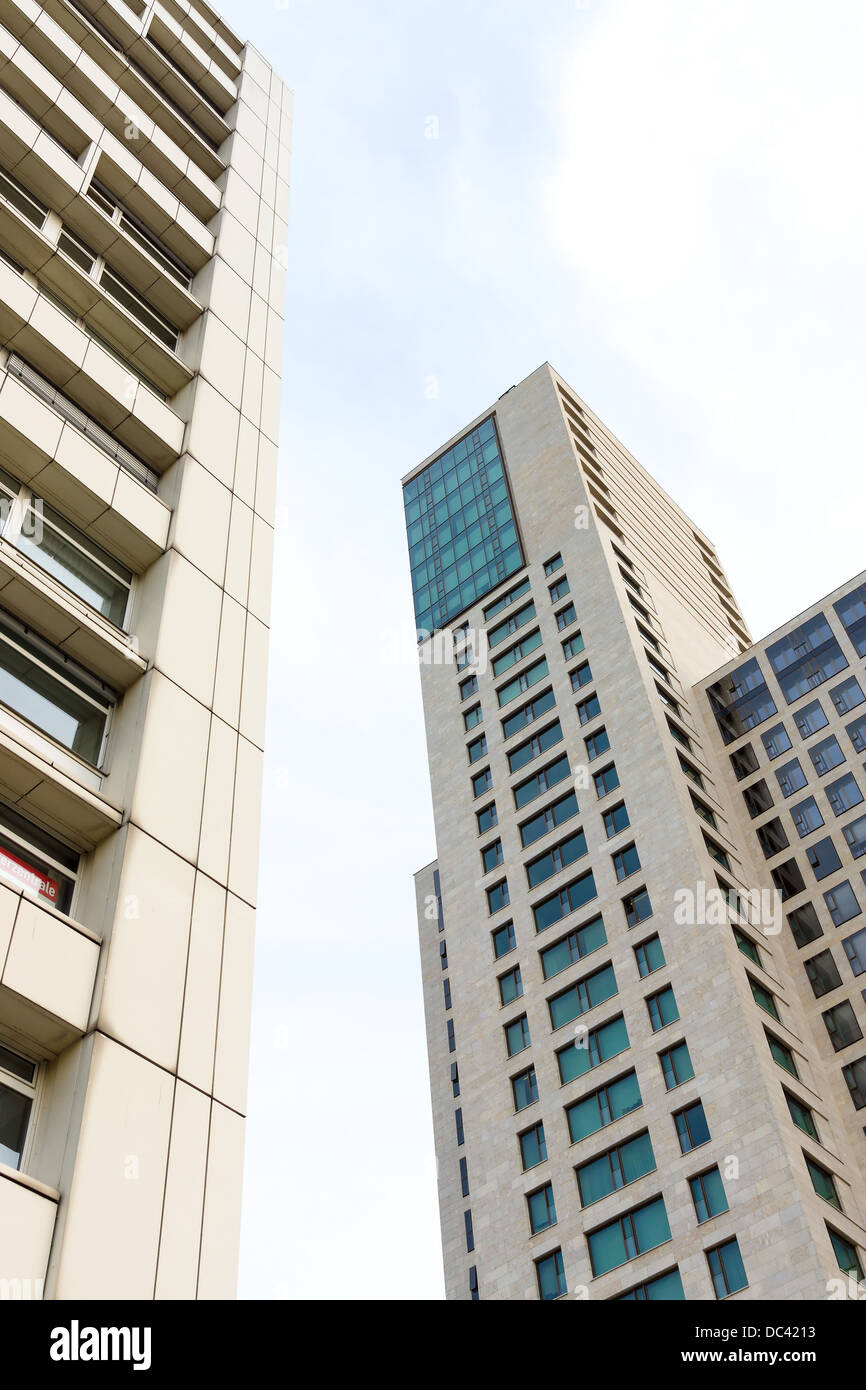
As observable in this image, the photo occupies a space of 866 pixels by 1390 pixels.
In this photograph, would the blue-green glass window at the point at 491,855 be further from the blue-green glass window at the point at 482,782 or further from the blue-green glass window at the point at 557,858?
the blue-green glass window at the point at 482,782

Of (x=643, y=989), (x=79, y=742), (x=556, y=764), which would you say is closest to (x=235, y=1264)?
(x=79, y=742)

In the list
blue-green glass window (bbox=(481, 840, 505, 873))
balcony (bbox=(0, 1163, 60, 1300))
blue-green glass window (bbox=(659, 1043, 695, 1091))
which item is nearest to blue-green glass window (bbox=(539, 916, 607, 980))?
blue-green glass window (bbox=(659, 1043, 695, 1091))

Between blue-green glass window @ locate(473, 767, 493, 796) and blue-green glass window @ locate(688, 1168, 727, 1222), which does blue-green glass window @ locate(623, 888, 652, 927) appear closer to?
blue-green glass window @ locate(688, 1168, 727, 1222)

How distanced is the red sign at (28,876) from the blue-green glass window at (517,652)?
58059 mm

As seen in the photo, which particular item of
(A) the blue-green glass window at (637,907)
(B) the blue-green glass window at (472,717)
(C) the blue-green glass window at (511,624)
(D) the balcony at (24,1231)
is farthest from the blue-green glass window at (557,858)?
(D) the balcony at (24,1231)

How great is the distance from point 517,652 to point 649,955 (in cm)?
2311

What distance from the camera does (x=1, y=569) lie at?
15.3 metres

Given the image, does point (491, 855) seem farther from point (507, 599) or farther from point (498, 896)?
point (507, 599)

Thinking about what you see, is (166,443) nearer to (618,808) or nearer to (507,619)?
(618,808)

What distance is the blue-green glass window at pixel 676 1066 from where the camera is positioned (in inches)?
1957

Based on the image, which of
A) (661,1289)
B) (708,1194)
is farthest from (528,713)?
(661,1289)

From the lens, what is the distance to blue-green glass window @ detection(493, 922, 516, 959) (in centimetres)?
6072

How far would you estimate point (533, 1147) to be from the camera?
2084 inches

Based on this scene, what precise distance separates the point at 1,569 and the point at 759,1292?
38.1 m
